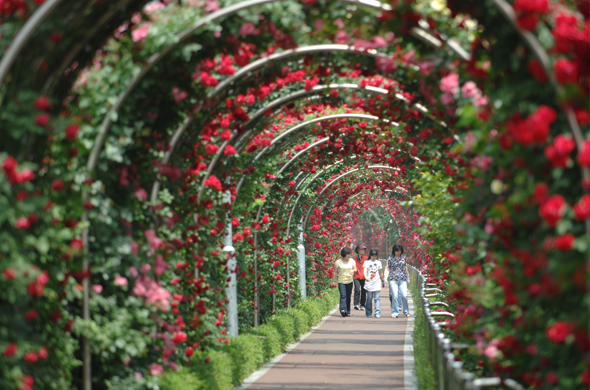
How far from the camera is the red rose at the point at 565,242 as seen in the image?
2836mm

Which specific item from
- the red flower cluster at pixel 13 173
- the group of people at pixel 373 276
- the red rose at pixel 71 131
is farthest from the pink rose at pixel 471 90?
the group of people at pixel 373 276

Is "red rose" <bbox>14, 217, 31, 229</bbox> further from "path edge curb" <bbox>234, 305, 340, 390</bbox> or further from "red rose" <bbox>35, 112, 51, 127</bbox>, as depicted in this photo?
"path edge curb" <bbox>234, 305, 340, 390</bbox>

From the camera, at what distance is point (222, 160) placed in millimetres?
7574

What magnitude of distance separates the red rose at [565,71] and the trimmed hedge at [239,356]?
3.66 m

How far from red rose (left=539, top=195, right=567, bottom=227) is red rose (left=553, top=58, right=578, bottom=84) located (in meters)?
0.49

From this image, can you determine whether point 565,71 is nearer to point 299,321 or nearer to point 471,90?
point 471,90

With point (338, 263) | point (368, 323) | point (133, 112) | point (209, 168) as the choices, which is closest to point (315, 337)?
point (368, 323)

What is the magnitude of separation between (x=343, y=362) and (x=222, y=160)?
3600mm

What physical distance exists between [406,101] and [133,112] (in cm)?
317

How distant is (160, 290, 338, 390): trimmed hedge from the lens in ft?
19.4

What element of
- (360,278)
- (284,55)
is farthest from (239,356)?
(360,278)

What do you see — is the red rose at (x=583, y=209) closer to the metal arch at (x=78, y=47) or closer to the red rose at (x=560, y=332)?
the red rose at (x=560, y=332)

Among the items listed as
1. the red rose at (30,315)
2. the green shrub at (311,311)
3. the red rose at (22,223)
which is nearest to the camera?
the red rose at (22,223)

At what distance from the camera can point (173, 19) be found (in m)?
4.76
